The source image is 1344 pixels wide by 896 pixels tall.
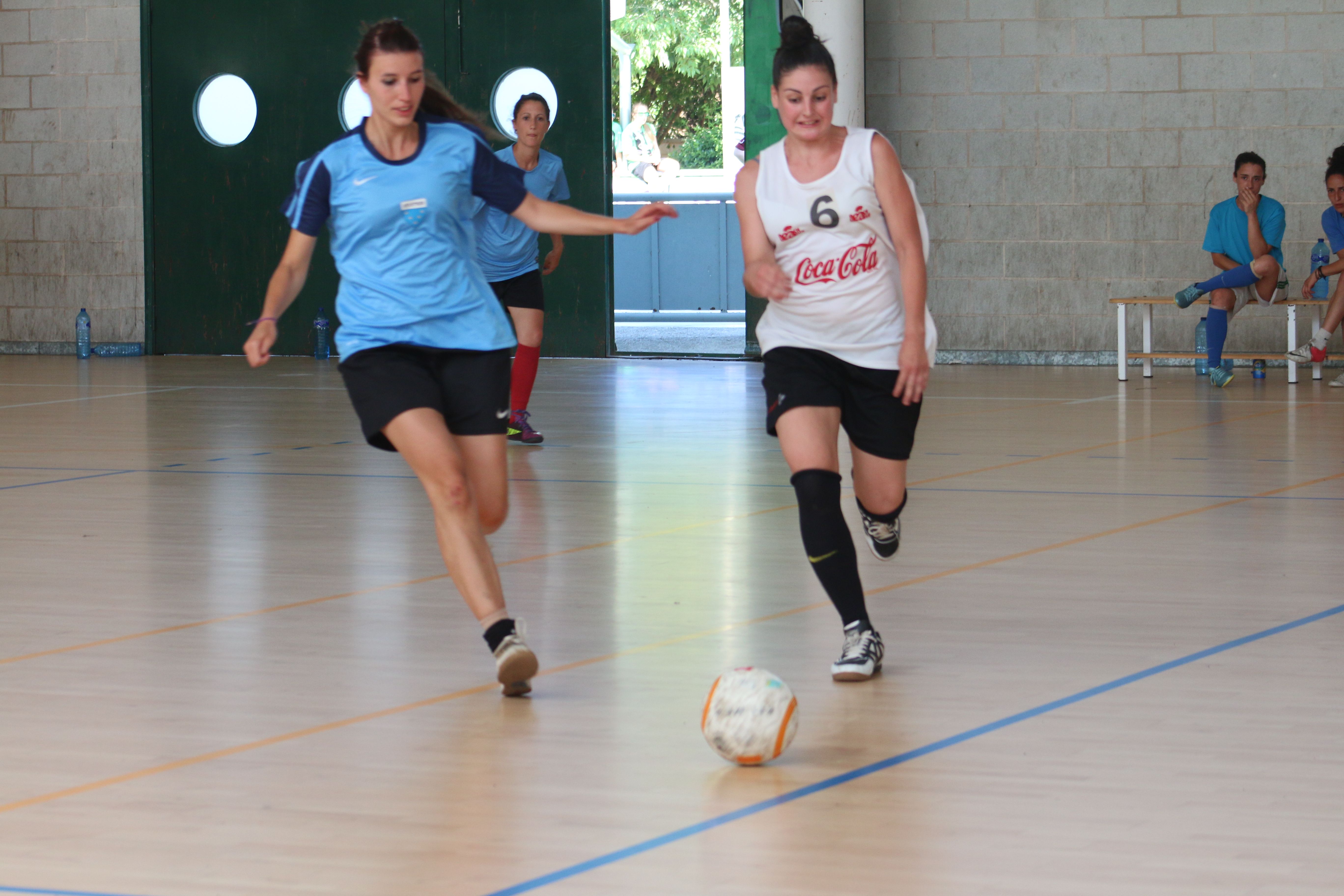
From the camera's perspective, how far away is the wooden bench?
11664 millimetres

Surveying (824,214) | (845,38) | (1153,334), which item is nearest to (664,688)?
(824,214)

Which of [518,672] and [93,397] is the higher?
A: [93,397]

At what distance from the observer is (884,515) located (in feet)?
13.6

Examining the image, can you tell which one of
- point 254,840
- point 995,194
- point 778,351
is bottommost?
point 254,840

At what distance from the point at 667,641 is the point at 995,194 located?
10.5 meters

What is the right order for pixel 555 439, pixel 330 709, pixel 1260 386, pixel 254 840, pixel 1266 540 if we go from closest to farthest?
1. pixel 254 840
2. pixel 330 709
3. pixel 1266 540
4. pixel 555 439
5. pixel 1260 386

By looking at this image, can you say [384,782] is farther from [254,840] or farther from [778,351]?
[778,351]

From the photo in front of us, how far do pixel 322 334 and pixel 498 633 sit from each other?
41.5 ft

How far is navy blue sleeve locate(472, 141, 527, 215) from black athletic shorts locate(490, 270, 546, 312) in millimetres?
4301

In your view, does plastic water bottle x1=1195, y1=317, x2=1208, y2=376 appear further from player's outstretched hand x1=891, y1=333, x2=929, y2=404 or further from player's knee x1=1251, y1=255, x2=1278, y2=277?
player's outstretched hand x1=891, y1=333, x2=929, y2=404

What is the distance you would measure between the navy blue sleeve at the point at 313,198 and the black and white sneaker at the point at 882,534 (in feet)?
4.79

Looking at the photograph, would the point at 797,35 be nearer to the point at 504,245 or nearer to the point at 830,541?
the point at 830,541

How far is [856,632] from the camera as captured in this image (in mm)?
3754

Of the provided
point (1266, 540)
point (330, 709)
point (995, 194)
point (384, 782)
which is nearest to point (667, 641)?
point (330, 709)
